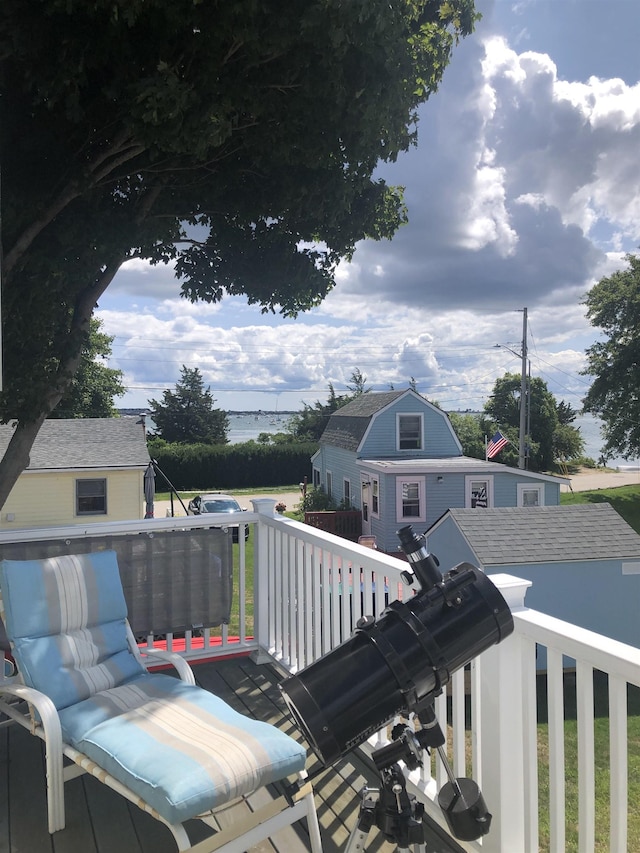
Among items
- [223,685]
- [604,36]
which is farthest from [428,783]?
[604,36]

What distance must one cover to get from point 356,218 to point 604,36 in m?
9.22

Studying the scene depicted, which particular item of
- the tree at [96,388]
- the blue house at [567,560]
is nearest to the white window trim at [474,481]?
the blue house at [567,560]

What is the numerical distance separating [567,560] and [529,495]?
339 inches

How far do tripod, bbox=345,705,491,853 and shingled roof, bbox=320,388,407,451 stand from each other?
61.4ft

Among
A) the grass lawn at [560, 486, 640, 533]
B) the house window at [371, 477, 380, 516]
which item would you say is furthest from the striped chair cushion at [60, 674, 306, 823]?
the grass lawn at [560, 486, 640, 533]

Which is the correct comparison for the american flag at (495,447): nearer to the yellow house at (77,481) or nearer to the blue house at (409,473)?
the blue house at (409,473)

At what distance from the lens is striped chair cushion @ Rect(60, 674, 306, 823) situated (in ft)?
5.62

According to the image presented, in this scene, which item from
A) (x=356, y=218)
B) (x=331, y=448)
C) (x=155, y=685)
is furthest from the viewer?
(x=331, y=448)

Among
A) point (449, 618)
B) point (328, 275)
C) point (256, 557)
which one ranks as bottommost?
point (256, 557)

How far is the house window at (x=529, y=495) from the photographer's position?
1884 cm

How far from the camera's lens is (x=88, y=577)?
2.68 m

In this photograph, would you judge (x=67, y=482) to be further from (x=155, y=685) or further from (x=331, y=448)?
(x=155, y=685)

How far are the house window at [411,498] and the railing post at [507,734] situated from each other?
652 inches

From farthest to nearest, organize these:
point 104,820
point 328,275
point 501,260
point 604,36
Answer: point 501,260 → point 604,36 → point 328,275 → point 104,820
